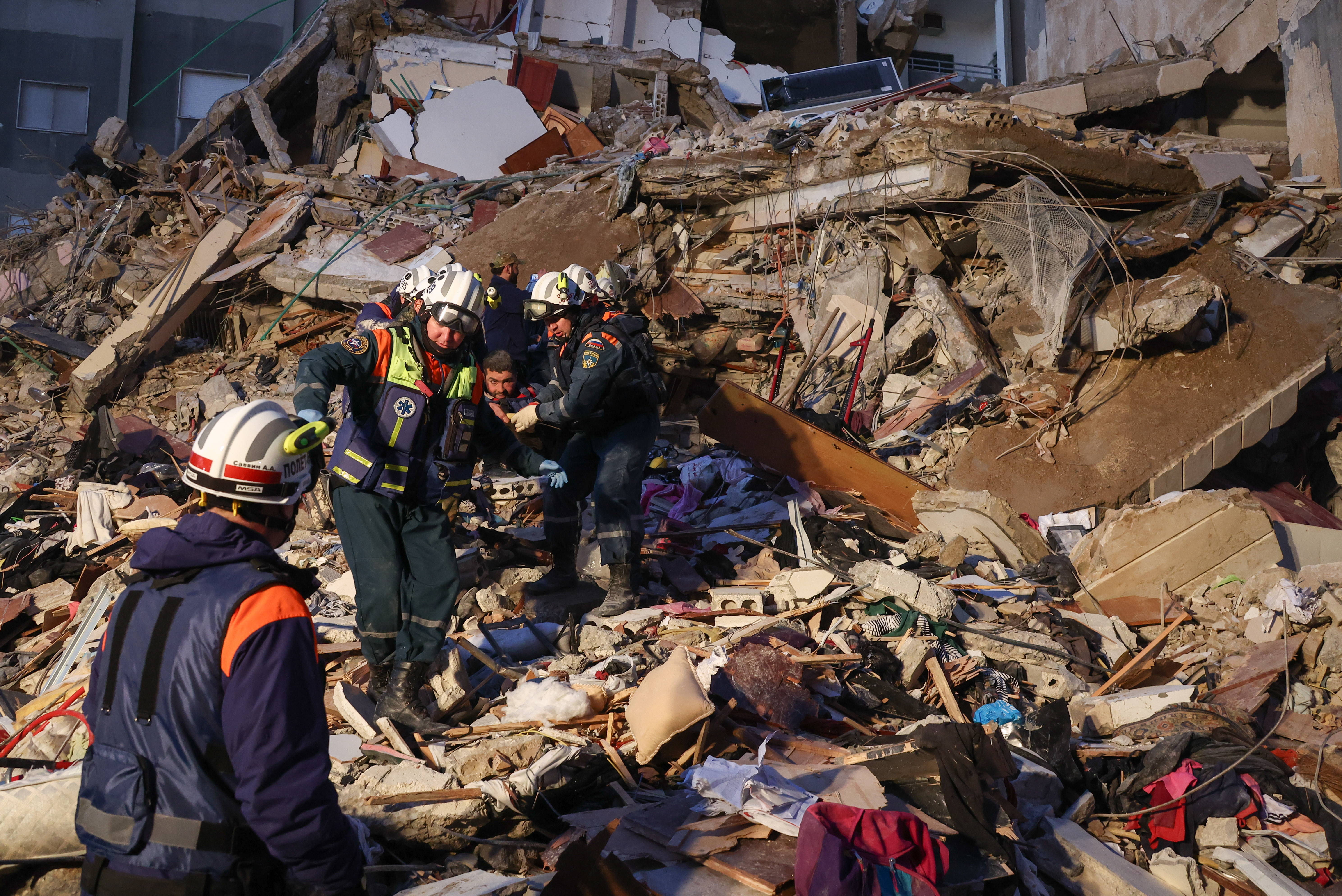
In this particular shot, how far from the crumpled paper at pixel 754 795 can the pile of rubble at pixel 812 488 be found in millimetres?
18

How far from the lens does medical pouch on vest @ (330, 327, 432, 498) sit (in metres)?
3.61

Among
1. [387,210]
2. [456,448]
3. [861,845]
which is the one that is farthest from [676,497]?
[387,210]

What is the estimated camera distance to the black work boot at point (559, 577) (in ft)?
17.5

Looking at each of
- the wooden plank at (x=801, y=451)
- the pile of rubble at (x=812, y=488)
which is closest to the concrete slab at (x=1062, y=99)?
the pile of rubble at (x=812, y=488)

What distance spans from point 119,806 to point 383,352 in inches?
90.0

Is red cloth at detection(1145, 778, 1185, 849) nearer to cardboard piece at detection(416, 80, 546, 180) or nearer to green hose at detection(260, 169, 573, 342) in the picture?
green hose at detection(260, 169, 573, 342)

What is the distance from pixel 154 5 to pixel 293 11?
9.11ft

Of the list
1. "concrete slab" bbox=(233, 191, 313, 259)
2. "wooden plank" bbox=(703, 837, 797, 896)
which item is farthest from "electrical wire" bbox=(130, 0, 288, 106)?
"wooden plank" bbox=(703, 837, 797, 896)

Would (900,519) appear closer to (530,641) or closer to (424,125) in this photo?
(530,641)

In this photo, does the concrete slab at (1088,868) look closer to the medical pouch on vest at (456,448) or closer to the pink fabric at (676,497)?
the medical pouch on vest at (456,448)

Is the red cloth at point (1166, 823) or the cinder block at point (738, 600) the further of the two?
the cinder block at point (738, 600)

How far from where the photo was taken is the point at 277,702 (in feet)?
5.95

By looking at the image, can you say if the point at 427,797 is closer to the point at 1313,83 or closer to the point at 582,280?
the point at 582,280

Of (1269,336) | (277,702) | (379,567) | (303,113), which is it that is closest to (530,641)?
(379,567)
